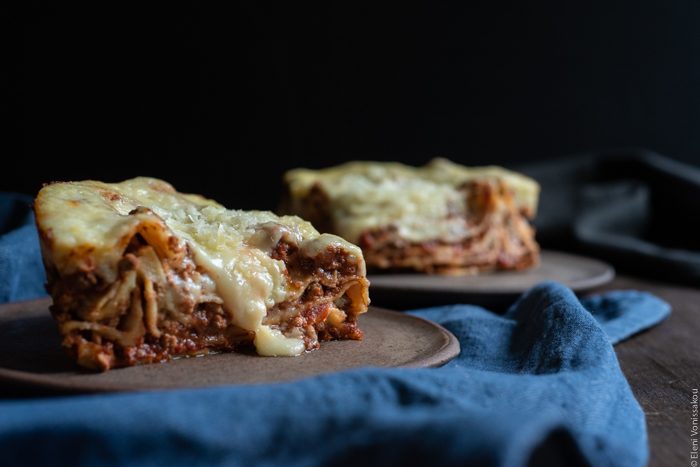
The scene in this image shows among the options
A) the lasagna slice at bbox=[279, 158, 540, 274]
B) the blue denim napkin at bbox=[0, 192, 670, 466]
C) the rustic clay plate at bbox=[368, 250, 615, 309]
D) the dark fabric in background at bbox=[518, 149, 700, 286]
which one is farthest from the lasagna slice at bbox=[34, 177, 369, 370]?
the dark fabric in background at bbox=[518, 149, 700, 286]

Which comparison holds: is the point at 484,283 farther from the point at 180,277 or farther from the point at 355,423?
the point at 355,423

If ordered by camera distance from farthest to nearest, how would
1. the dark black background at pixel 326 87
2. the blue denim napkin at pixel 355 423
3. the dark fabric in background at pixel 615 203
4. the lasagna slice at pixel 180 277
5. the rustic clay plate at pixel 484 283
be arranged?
1. the dark black background at pixel 326 87
2. the dark fabric in background at pixel 615 203
3. the rustic clay plate at pixel 484 283
4. the lasagna slice at pixel 180 277
5. the blue denim napkin at pixel 355 423

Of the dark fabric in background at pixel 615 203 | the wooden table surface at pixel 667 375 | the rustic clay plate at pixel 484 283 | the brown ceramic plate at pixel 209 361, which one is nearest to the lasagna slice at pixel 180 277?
the brown ceramic plate at pixel 209 361

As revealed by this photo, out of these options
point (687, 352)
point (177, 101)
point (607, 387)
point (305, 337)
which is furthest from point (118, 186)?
point (177, 101)

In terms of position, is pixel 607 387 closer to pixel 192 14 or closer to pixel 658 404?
pixel 658 404

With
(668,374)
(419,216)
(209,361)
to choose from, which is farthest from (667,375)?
(419,216)

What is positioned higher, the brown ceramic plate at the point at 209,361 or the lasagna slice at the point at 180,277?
the lasagna slice at the point at 180,277

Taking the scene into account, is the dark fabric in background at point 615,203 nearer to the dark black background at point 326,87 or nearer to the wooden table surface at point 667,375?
the dark black background at point 326,87
